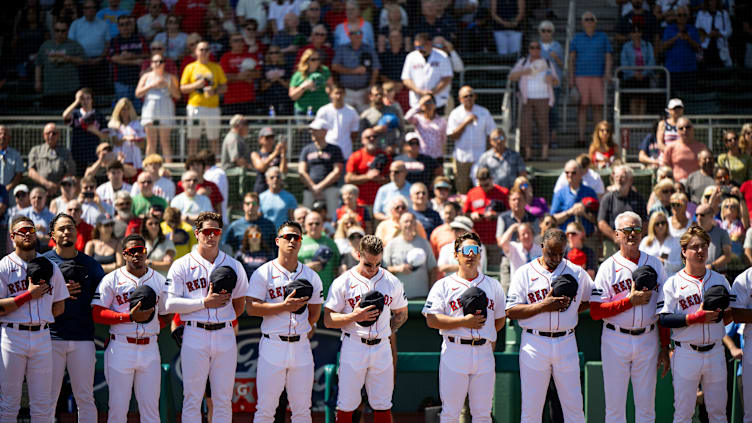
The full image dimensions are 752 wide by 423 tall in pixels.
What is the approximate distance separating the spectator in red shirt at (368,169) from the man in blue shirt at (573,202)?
1852 mm

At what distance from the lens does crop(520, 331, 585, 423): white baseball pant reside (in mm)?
7398

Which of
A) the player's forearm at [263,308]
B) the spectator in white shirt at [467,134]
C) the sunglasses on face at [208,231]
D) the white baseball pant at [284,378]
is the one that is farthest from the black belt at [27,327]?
the spectator in white shirt at [467,134]

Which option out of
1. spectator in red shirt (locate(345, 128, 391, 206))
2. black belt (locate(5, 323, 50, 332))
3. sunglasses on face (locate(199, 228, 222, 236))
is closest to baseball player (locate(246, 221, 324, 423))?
sunglasses on face (locate(199, 228, 222, 236))

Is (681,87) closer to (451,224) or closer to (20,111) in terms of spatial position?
(451,224)

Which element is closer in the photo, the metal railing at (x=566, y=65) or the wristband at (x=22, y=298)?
the wristband at (x=22, y=298)

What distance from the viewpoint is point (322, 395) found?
8.67m

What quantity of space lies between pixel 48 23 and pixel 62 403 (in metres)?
7.59

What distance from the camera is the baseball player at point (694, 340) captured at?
743 cm

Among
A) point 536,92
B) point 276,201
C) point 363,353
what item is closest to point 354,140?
point 276,201

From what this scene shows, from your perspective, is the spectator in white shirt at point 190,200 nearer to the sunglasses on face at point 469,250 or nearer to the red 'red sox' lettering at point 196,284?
the red 'red sox' lettering at point 196,284

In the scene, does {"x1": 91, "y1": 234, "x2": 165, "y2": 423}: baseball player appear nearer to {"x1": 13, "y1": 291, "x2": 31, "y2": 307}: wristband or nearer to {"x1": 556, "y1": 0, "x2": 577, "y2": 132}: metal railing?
{"x1": 13, "y1": 291, "x2": 31, "y2": 307}: wristband

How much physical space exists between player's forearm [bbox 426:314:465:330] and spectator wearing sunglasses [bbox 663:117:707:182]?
4748mm

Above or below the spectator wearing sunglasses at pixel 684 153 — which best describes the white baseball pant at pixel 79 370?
below

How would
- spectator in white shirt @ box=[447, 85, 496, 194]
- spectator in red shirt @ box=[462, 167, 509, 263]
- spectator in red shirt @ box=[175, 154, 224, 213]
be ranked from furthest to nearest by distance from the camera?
spectator in white shirt @ box=[447, 85, 496, 194] < spectator in red shirt @ box=[175, 154, 224, 213] < spectator in red shirt @ box=[462, 167, 509, 263]
